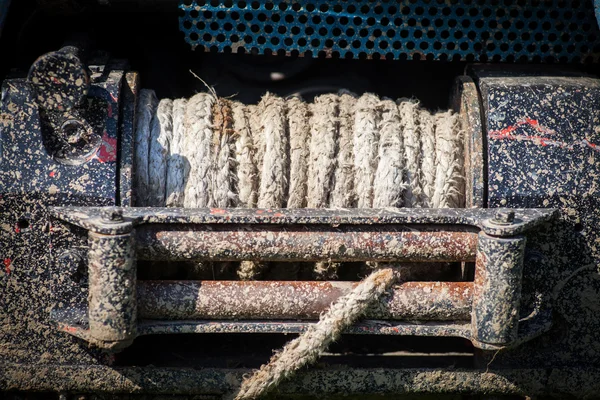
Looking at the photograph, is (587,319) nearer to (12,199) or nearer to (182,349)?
(182,349)

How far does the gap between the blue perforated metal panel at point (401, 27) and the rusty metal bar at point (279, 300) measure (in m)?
0.79

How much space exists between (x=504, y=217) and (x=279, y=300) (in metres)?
0.65

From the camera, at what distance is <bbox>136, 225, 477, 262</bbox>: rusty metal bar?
1.94 m

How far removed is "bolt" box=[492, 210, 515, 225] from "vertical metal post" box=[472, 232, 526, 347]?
0.05 metres

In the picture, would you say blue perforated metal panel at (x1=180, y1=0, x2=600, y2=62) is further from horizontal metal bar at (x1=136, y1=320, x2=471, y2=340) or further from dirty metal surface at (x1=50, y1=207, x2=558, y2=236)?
horizontal metal bar at (x1=136, y1=320, x2=471, y2=340)

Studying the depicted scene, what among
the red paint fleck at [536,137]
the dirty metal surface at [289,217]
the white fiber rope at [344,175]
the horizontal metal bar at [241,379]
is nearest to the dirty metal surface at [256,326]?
the horizontal metal bar at [241,379]

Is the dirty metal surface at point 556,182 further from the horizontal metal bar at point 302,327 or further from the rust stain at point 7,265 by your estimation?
the rust stain at point 7,265

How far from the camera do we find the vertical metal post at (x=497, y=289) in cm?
187

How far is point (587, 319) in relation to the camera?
2137 millimetres

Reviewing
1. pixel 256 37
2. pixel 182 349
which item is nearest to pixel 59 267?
pixel 182 349

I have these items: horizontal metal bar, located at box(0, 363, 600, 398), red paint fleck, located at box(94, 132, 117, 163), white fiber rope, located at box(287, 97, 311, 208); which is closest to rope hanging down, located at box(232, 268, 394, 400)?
→ horizontal metal bar, located at box(0, 363, 600, 398)

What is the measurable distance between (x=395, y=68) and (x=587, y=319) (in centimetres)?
133

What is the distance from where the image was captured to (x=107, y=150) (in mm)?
2092

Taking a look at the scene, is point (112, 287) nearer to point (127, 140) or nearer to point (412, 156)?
point (127, 140)
